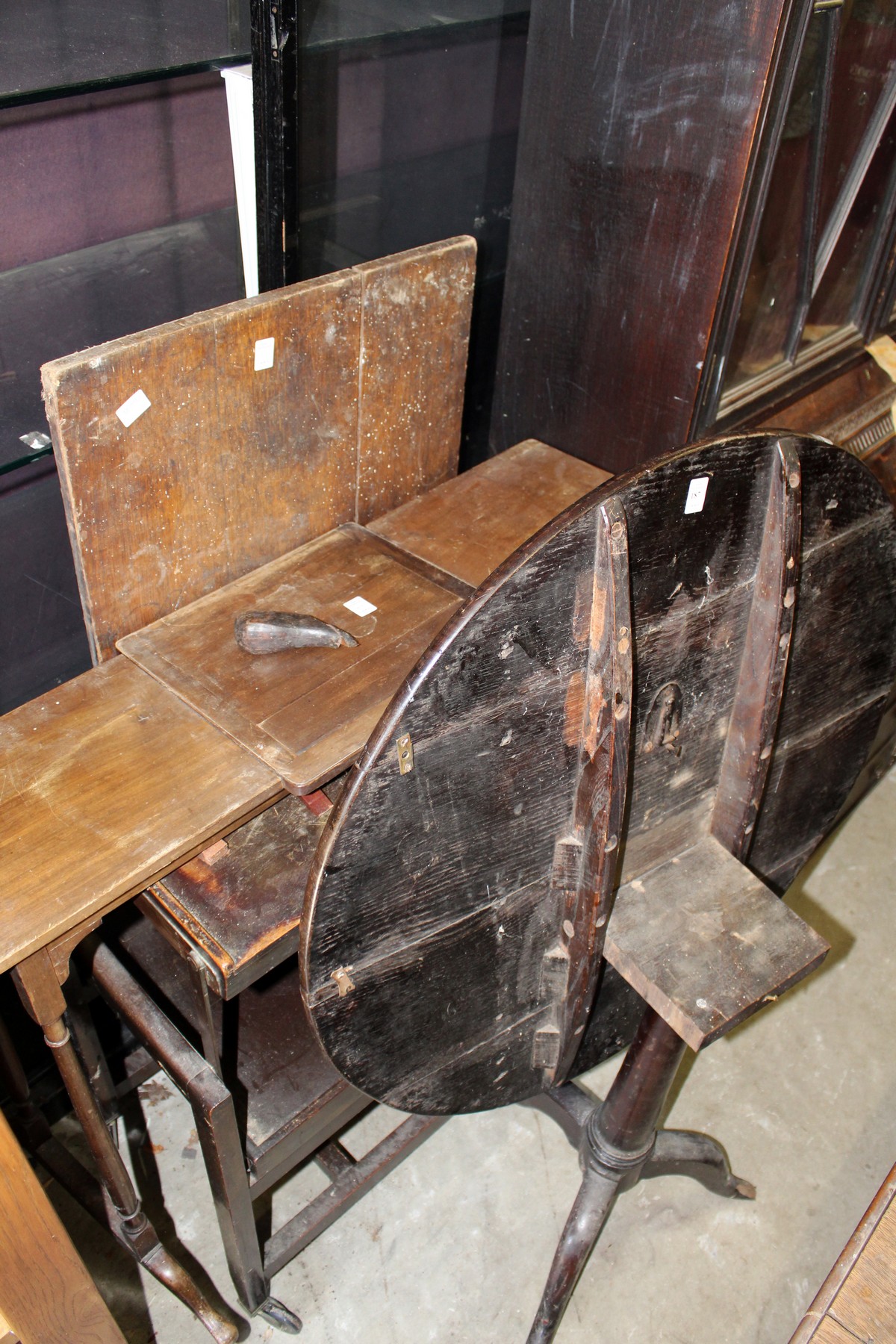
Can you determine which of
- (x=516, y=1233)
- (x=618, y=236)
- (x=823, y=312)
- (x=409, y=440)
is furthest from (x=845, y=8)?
(x=516, y=1233)

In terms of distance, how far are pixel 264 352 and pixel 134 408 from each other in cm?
26

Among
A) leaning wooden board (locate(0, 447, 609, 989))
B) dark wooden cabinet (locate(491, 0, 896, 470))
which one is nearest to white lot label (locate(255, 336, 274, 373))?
leaning wooden board (locate(0, 447, 609, 989))

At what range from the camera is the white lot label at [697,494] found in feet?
3.59

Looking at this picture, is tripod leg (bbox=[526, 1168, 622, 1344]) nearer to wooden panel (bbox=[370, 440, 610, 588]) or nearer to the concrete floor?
the concrete floor

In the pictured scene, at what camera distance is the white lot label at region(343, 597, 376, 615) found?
6.09ft

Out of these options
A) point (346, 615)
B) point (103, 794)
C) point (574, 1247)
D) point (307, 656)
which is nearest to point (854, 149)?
point (346, 615)

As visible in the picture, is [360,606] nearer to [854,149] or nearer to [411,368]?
[411,368]

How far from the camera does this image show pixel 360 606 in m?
1.87

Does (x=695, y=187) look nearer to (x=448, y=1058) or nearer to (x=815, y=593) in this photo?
(x=815, y=593)

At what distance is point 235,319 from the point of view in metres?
1.71

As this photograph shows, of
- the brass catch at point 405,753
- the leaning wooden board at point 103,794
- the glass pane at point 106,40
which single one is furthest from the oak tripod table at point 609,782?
the glass pane at point 106,40

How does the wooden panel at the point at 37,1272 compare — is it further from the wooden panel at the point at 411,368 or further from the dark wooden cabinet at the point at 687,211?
the dark wooden cabinet at the point at 687,211

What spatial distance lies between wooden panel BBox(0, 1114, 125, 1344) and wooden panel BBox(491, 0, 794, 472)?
5.08 feet

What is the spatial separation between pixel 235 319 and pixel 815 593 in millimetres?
976
